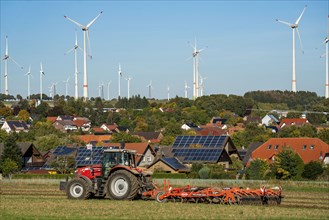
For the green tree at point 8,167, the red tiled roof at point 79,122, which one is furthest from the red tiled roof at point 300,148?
the red tiled roof at point 79,122

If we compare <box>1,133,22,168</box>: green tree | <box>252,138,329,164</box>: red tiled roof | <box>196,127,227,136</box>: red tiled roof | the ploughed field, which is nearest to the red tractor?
the ploughed field

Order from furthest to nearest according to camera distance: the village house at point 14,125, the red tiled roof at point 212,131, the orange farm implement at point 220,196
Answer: the village house at point 14,125
the red tiled roof at point 212,131
the orange farm implement at point 220,196

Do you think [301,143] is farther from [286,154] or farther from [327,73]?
[327,73]

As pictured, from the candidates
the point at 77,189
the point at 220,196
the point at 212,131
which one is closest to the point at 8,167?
the point at 77,189

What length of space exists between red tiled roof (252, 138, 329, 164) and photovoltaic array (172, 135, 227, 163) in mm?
4761

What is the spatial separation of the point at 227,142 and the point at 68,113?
96.7m

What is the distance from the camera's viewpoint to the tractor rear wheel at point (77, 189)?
32031mm

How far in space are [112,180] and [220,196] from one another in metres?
5.15

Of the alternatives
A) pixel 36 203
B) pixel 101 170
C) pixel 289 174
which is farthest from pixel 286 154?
pixel 36 203

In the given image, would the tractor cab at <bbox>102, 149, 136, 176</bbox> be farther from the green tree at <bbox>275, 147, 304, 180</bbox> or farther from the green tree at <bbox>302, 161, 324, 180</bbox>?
the green tree at <bbox>275, 147, 304, 180</bbox>

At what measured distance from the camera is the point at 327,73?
6304 inches

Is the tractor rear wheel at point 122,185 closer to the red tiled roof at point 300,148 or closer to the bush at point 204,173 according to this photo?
the bush at point 204,173

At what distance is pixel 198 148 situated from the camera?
78562 mm

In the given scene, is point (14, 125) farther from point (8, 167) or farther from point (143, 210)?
point (143, 210)
